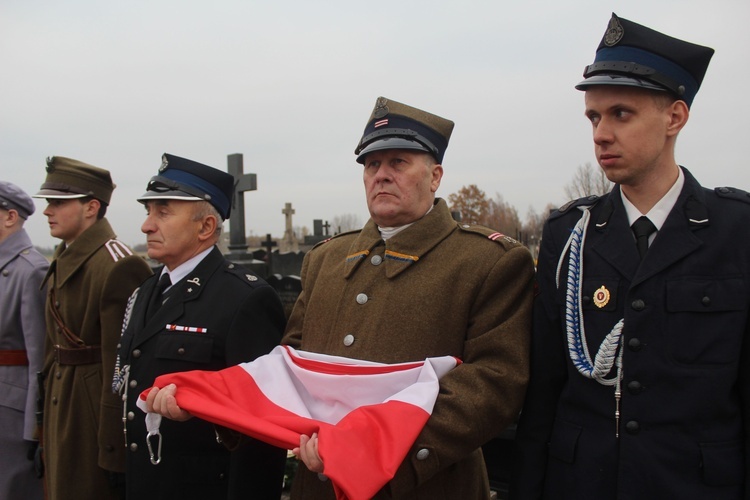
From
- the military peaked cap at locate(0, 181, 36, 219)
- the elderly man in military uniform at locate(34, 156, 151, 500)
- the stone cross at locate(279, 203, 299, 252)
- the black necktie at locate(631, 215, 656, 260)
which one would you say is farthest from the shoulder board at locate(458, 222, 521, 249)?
the stone cross at locate(279, 203, 299, 252)

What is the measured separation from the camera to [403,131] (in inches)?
101

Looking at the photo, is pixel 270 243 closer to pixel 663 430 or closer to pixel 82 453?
pixel 82 453

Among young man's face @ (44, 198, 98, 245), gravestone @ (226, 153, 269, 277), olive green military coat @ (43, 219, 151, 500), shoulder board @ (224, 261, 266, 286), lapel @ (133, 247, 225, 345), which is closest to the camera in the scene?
lapel @ (133, 247, 225, 345)

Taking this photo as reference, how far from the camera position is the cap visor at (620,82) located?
192cm

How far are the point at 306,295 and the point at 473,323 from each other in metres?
0.89

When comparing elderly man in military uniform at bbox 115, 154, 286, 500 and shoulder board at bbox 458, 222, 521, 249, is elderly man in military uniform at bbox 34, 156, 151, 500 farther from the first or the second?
shoulder board at bbox 458, 222, 521, 249

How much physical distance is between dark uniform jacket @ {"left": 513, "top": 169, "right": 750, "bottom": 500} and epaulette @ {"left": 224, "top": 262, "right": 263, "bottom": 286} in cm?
163

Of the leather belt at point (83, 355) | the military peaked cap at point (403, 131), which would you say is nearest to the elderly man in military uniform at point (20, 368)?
the leather belt at point (83, 355)

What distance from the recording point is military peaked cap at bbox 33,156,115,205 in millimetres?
3975

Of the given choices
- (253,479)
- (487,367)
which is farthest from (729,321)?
(253,479)

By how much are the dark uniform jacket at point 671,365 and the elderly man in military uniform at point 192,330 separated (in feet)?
4.67

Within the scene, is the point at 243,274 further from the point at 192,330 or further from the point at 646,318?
the point at 646,318

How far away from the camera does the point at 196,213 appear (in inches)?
125

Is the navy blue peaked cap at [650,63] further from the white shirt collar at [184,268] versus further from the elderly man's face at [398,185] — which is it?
the white shirt collar at [184,268]
